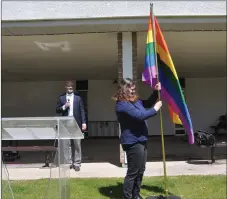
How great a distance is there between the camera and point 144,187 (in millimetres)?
6855

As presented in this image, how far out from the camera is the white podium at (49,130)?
4320 mm

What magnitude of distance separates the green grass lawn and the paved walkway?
0.49 m

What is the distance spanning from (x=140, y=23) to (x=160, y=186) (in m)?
3.03

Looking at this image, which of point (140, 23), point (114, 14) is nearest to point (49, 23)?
point (114, 14)

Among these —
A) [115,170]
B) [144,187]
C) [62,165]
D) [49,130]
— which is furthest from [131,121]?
[115,170]

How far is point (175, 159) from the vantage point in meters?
9.75

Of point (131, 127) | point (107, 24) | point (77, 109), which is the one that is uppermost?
point (107, 24)

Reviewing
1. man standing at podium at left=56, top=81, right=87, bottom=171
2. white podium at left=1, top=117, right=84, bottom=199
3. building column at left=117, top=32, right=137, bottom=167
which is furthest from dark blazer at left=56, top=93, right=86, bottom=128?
white podium at left=1, top=117, right=84, bottom=199

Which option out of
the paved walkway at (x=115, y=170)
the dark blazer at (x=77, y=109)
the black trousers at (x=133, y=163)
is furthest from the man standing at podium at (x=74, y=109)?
the black trousers at (x=133, y=163)

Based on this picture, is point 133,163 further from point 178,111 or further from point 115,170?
point 115,170

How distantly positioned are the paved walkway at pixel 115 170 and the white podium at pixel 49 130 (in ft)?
8.64

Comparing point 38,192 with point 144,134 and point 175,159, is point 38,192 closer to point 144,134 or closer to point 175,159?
point 144,134

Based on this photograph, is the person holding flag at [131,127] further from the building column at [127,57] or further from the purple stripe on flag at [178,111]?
the building column at [127,57]

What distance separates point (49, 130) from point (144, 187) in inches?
114
